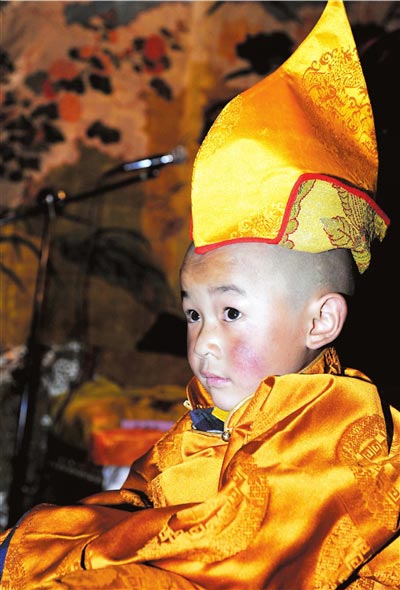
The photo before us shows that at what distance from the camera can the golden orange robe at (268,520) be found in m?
0.81

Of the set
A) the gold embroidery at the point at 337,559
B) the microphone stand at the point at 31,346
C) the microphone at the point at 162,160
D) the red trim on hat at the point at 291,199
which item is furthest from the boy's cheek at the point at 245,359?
the microphone stand at the point at 31,346

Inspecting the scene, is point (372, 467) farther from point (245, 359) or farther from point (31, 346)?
point (31, 346)

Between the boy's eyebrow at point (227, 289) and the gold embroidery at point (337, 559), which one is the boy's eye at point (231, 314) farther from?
the gold embroidery at point (337, 559)

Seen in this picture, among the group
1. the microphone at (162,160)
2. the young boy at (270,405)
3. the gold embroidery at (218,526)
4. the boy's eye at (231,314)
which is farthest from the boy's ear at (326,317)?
the microphone at (162,160)

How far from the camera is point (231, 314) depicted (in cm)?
97

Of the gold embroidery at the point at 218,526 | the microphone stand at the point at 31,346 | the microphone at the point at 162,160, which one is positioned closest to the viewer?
the gold embroidery at the point at 218,526

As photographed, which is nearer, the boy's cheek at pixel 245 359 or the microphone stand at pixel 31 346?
the boy's cheek at pixel 245 359

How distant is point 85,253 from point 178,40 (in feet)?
2.97

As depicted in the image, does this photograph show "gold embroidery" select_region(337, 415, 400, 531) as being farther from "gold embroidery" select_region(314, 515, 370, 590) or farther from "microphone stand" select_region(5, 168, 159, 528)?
"microphone stand" select_region(5, 168, 159, 528)

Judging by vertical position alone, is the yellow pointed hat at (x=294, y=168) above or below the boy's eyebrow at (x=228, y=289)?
above

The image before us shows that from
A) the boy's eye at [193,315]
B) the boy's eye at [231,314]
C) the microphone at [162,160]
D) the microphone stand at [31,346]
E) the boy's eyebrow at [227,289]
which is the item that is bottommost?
the microphone stand at [31,346]

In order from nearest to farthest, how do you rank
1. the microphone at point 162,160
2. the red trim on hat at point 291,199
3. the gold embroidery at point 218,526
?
the gold embroidery at point 218,526 < the red trim on hat at point 291,199 < the microphone at point 162,160

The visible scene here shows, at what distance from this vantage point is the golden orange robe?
2.66 ft

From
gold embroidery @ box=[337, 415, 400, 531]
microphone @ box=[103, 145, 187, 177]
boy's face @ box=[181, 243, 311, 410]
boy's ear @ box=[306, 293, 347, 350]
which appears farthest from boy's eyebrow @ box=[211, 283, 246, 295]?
microphone @ box=[103, 145, 187, 177]
